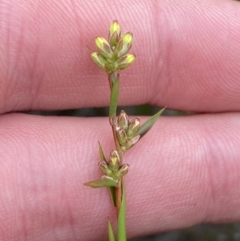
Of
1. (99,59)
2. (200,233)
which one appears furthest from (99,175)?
(200,233)

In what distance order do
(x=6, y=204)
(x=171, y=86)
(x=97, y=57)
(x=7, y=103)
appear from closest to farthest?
(x=97, y=57), (x=6, y=204), (x=7, y=103), (x=171, y=86)

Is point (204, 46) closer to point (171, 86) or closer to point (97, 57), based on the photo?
Result: point (171, 86)

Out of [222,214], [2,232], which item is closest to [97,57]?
[2,232]

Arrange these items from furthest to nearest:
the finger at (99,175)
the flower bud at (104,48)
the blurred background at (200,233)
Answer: the blurred background at (200,233), the finger at (99,175), the flower bud at (104,48)

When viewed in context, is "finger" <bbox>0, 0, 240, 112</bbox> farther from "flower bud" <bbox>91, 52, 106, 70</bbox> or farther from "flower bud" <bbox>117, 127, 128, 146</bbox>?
"flower bud" <bbox>117, 127, 128, 146</bbox>

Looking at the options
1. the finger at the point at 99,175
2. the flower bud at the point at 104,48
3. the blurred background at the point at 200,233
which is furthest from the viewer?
the blurred background at the point at 200,233

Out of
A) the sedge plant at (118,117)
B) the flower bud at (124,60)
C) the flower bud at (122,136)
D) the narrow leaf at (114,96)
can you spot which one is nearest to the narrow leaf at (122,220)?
the sedge plant at (118,117)

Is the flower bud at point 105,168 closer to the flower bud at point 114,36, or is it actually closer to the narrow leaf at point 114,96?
the narrow leaf at point 114,96

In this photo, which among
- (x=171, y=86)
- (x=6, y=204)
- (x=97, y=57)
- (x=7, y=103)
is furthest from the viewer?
(x=171, y=86)
